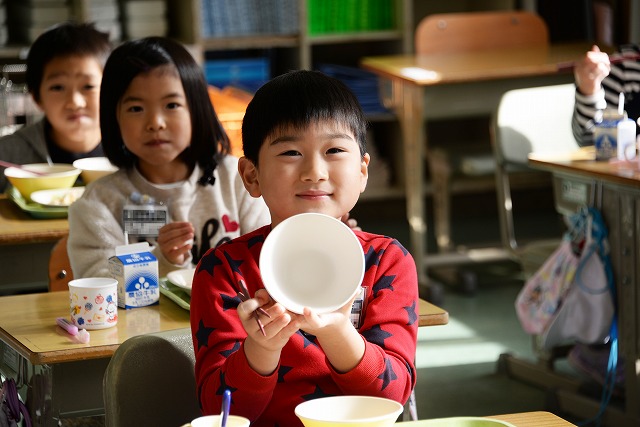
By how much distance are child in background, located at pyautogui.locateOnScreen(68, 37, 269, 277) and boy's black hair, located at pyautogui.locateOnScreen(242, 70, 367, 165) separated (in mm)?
873

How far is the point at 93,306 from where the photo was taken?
6.01ft

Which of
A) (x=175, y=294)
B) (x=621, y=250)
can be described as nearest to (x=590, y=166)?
(x=621, y=250)

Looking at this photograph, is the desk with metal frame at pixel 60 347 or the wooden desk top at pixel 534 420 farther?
the desk with metal frame at pixel 60 347

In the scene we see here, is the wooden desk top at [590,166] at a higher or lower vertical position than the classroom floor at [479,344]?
higher

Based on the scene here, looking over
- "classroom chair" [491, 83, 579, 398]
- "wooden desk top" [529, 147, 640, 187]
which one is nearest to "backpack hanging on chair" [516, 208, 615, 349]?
"wooden desk top" [529, 147, 640, 187]

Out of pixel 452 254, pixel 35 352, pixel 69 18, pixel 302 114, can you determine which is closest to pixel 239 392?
pixel 302 114

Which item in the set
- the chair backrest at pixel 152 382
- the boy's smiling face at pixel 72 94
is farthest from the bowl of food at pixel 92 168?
the chair backrest at pixel 152 382

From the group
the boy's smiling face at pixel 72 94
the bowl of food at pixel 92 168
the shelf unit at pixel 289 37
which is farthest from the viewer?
the shelf unit at pixel 289 37

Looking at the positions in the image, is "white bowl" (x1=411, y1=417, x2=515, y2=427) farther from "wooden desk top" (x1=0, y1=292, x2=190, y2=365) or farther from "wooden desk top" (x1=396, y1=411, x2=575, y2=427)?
"wooden desk top" (x1=0, y1=292, x2=190, y2=365)

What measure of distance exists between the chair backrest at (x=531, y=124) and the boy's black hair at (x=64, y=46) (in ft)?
4.52

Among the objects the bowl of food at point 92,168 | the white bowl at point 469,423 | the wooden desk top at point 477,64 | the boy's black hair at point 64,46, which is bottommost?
the bowl of food at point 92,168

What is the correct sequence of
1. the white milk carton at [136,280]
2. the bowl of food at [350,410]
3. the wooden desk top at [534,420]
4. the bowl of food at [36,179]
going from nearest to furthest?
the bowl of food at [350,410] < the wooden desk top at [534,420] < the white milk carton at [136,280] < the bowl of food at [36,179]

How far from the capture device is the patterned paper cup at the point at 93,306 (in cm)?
184

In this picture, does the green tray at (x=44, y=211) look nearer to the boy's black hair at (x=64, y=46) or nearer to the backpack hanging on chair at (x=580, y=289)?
the boy's black hair at (x=64, y=46)
